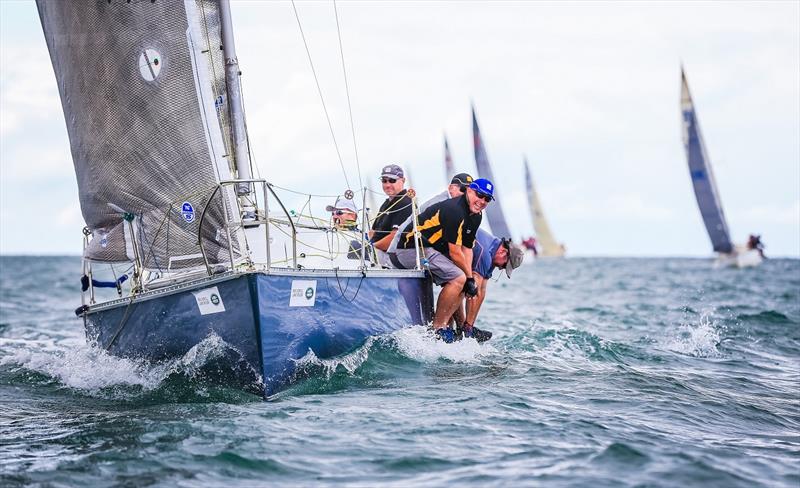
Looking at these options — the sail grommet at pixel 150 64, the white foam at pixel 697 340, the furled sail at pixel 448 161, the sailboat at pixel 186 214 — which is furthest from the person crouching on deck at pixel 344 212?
the furled sail at pixel 448 161

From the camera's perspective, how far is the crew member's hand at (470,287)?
8.14 meters

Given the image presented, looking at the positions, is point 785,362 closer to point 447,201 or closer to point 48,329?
point 447,201

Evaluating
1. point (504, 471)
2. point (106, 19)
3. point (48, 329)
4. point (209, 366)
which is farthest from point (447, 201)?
point (48, 329)

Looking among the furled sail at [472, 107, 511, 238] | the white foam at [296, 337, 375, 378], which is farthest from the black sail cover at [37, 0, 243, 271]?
the furled sail at [472, 107, 511, 238]

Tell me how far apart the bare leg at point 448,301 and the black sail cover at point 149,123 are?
1996 mm

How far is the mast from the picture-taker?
305 inches

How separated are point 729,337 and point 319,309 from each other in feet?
20.8

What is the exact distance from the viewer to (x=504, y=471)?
461 centimetres

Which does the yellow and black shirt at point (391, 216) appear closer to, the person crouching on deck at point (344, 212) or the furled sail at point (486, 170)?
the person crouching on deck at point (344, 212)

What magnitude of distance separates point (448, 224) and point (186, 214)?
218 centimetres

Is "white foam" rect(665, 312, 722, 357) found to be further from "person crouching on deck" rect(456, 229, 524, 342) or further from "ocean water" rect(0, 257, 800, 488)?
"person crouching on deck" rect(456, 229, 524, 342)

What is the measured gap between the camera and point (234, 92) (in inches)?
308

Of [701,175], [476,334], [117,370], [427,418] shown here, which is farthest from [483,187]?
[701,175]

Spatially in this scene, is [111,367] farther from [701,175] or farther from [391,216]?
[701,175]
